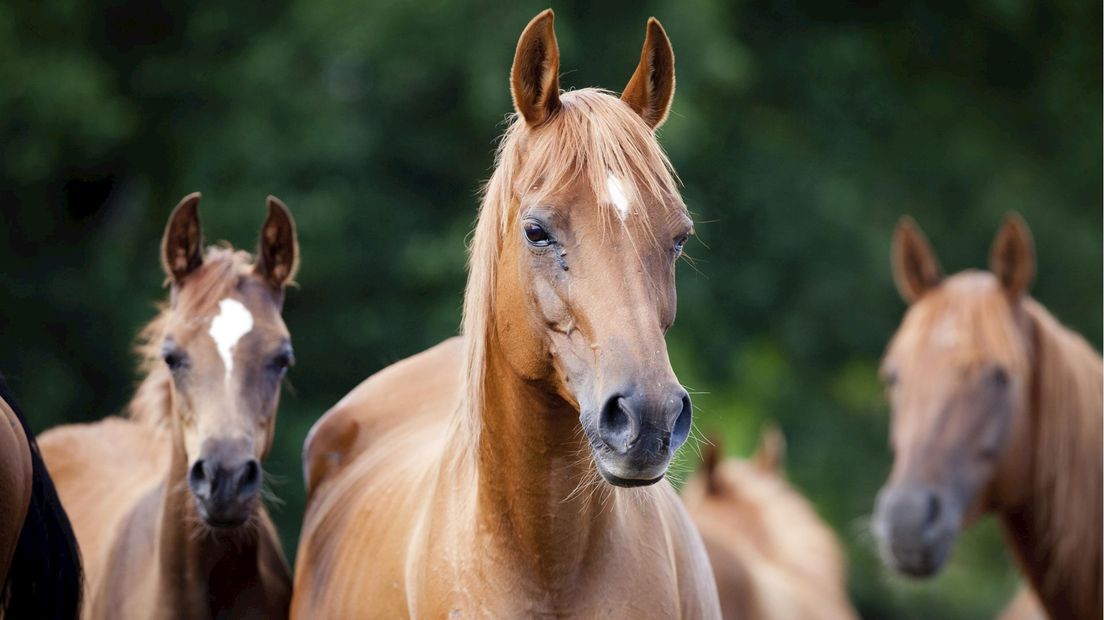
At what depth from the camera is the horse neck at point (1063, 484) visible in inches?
208

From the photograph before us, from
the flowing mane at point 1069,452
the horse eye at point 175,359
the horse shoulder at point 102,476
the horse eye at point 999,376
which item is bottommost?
the flowing mane at point 1069,452

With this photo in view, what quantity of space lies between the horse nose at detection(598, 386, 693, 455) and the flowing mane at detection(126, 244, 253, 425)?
7.63ft

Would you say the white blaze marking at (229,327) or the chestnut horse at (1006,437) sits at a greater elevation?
the white blaze marking at (229,327)

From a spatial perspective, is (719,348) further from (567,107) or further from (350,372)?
(567,107)

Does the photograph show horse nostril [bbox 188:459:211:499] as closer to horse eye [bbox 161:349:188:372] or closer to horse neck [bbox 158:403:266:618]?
horse neck [bbox 158:403:266:618]

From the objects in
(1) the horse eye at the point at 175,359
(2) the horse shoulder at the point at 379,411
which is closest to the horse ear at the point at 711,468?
(2) the horse shoulder at the point at 379,411

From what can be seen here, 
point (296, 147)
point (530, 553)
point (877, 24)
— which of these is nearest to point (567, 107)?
point (530, 553)

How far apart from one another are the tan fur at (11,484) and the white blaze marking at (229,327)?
0.93m

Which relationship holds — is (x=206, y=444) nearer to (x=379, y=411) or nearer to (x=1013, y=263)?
(x=379, y=411)

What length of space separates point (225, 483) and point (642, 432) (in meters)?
1.95

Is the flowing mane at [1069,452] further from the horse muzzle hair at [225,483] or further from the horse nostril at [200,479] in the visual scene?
the horse nostril at [200,479]

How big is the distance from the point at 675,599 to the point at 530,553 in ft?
1.29

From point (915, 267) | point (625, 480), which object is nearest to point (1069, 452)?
point (915, 267)

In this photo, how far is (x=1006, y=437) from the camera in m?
5.51
